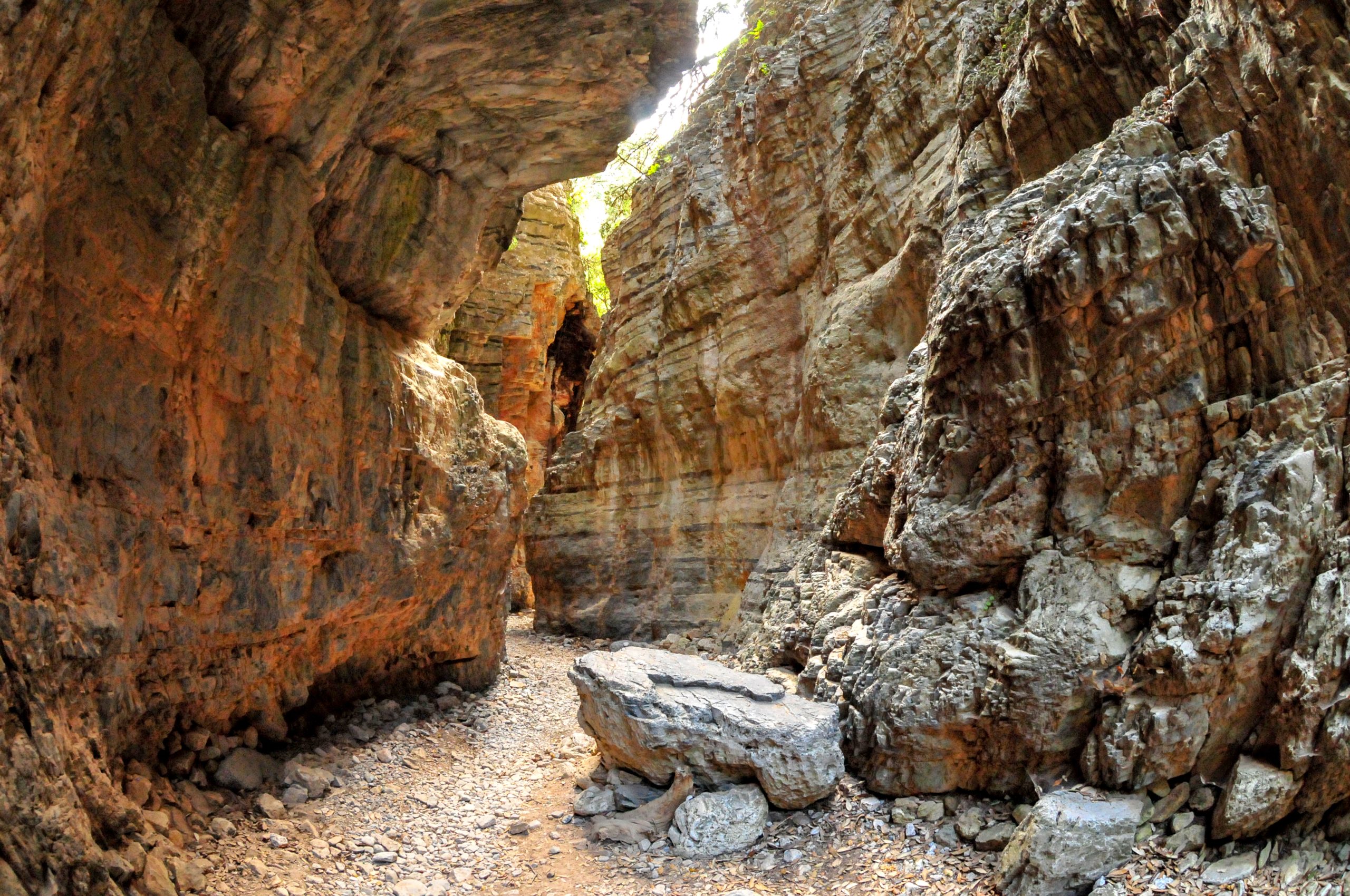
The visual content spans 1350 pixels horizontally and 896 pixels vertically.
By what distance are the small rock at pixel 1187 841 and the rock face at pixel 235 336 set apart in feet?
22.0

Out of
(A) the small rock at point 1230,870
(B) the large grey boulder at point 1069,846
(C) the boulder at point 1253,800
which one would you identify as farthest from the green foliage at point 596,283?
(A) the small rock at point 1230,870

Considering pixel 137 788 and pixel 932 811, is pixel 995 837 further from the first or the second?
pixel 137 788

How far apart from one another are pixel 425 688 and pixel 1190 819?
928 centimetres

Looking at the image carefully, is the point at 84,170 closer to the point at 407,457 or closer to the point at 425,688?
the point at 407,457

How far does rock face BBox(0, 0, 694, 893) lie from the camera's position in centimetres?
474

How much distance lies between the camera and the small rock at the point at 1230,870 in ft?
16.8

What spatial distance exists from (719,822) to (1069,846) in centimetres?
288

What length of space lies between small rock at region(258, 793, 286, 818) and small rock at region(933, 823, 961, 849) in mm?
5684

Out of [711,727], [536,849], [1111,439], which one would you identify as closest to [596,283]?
[711,727]

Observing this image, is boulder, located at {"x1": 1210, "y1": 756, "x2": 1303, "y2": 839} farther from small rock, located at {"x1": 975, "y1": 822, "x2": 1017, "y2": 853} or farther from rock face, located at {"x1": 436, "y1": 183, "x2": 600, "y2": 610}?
rock face, located at {"x1": 436, "y1": 183, "x2": 600, "y2": 610}

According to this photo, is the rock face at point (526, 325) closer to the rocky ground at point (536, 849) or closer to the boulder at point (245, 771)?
the rocky ground at point (536, 849)

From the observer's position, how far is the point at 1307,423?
5590 millimetres

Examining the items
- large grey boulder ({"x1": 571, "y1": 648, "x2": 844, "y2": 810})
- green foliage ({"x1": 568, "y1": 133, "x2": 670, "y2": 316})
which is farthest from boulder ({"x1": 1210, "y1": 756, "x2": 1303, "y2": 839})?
green foliage ({"x1": 568, "y1": 133, "x2": 670, "y2": 316})

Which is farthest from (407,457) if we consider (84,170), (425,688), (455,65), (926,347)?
(926,347)
